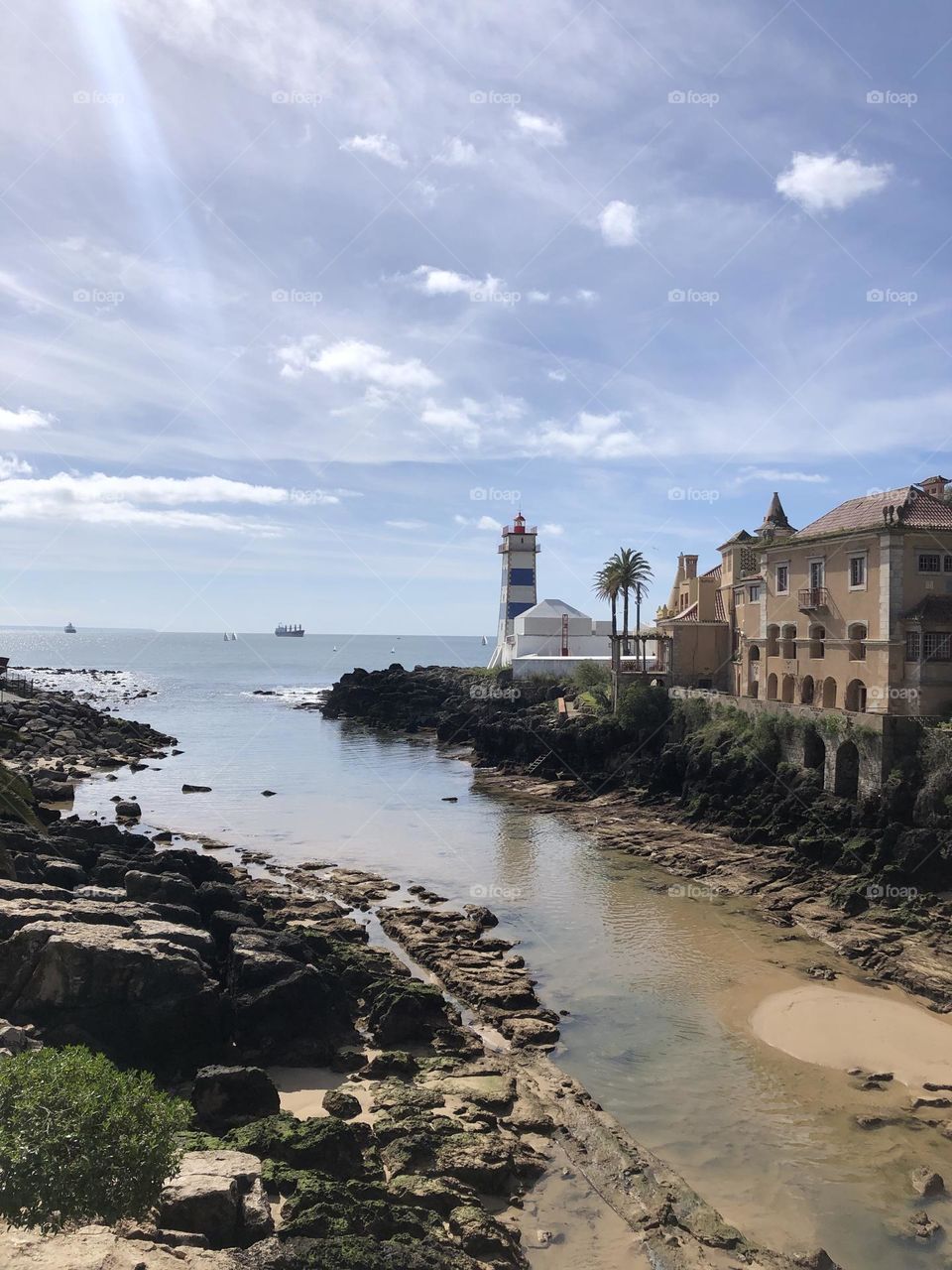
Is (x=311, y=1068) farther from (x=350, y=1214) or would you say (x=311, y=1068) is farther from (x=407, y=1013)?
(x=350, y=1214)

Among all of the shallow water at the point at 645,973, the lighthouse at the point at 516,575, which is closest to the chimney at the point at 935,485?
Answer: the shallow water at the point at 645,973

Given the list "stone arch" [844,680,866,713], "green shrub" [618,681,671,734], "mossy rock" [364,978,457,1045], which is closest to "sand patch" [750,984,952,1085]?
"mossy rock" [364,978,457,1045]

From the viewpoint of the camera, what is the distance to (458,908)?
28.9 metres

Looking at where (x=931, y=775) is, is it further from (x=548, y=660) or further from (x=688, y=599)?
(x=548, y=660)

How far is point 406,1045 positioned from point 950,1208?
10.2 m

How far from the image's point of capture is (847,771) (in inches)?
1347

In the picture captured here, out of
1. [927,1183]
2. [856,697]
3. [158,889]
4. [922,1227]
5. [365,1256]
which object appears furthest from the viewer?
[856,697]

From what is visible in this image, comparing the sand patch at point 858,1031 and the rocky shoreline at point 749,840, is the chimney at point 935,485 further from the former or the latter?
the sand patch at point 858,1031

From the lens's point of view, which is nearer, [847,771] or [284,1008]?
[284,1008]

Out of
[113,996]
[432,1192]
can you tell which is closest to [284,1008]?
[113,996]

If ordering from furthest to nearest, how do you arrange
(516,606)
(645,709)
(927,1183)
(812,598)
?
(516,606)
(645,709)
(812,598)
(927,1183)

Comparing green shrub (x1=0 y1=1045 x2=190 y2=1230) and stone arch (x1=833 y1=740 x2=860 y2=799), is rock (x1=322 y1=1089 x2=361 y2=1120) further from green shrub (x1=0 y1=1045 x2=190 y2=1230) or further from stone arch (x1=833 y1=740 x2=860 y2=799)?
stone arch (x1=833 y1=740 x2=860 y2=799)

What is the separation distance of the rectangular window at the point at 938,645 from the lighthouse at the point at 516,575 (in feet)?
194

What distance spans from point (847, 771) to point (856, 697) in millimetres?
3492
